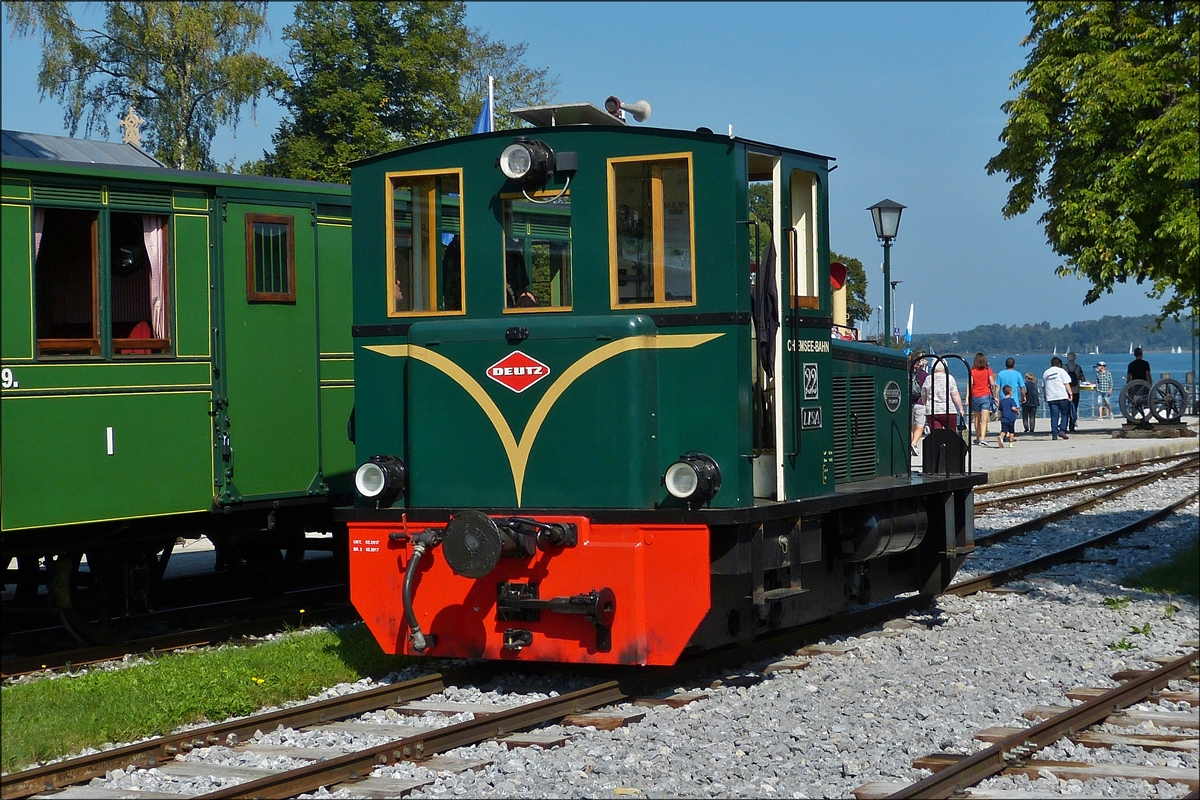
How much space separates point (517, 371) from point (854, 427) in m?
2.74

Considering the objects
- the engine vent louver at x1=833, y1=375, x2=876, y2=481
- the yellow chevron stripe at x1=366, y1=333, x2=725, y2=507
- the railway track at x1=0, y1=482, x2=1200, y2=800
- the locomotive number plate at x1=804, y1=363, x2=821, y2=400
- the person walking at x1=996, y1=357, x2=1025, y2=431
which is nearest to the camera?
the railway track at x1=0, y1=482, x2=1200, y2=800

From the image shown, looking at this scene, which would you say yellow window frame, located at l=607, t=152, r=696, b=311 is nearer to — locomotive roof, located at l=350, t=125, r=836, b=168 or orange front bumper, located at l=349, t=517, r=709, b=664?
locomotive roof, located at l=350, t=125, r=836, b=168

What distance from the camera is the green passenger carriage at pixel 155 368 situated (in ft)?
29.7

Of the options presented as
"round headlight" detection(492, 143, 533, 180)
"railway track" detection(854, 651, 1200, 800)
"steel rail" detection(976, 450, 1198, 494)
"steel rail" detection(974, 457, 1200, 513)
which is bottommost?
"railway track" detection(854, 651, 1200, 800)

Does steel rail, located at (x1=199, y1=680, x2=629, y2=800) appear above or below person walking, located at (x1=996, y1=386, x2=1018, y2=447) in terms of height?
below

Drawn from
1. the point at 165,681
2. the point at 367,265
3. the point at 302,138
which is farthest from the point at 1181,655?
the point at 302,138

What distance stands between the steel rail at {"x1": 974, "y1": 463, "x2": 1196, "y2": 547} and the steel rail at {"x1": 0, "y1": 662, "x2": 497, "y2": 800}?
7881 millimetres

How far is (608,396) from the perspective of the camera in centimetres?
767

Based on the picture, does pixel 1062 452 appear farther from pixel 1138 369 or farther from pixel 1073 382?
pixel 1073 382

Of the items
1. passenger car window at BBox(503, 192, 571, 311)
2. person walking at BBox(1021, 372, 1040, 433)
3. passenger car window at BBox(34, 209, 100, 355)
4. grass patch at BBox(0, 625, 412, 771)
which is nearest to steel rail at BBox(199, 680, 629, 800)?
grass patch at BBox(0, 625, 412, 771)

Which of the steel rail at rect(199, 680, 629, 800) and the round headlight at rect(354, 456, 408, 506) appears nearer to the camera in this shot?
the steel rail at rect(199, 680, 629, 800)

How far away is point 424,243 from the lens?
8.29 m

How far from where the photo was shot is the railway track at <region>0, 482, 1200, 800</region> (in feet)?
19.6

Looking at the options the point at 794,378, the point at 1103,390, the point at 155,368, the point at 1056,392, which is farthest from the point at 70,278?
the point at 1103,390
